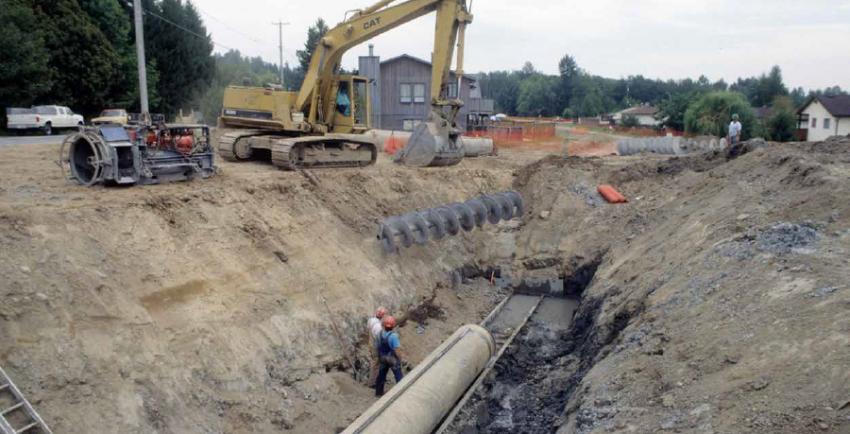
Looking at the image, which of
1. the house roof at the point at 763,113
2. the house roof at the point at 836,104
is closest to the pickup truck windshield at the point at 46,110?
the house roof at the point at 836,104

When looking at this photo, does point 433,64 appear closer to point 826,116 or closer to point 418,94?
point 418,94

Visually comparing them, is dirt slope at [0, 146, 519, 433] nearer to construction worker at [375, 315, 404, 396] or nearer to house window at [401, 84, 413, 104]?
construction worker at [375, 315, 404, 396]

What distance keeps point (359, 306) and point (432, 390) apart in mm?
4047

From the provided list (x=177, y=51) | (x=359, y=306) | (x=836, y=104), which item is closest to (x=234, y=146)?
(x=359, y=306)

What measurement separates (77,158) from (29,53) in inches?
875

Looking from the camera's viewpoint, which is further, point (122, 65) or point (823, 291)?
point (122, 65)

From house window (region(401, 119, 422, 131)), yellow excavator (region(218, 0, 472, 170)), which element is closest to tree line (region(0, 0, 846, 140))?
yellow excavator (region(218, 0, 472, 170))

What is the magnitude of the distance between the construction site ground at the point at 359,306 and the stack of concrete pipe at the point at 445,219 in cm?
59

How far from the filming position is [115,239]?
32.7 feet

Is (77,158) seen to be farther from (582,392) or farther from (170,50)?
(170,50)

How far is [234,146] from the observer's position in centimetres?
1725

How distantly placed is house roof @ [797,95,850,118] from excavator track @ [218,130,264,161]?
45.4m

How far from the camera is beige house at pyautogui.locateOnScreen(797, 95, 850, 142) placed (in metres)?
46.8

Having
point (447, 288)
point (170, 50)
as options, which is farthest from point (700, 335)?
point (170, 50)
